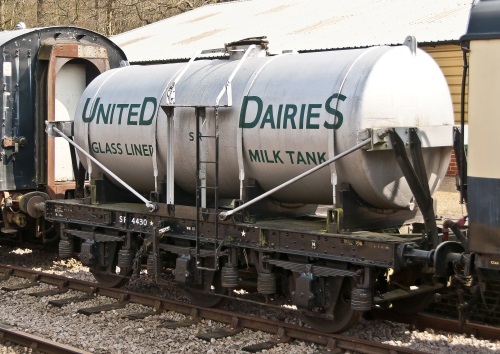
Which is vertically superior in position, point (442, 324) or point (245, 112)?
point (245, 112)

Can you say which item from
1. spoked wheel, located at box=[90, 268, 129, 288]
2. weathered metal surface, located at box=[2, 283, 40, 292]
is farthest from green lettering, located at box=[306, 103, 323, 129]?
weathered metal surface, located at box=[2, 283, 40, 292]

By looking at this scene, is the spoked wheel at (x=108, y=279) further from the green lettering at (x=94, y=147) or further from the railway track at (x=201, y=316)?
the green lettering at (x=94, y=147)

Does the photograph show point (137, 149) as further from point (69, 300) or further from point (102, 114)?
point (69, 300)

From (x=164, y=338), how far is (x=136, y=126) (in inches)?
114

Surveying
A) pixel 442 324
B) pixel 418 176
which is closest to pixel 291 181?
pixel 418 176

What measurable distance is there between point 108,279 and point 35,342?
292cm

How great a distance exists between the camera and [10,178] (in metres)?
13.2

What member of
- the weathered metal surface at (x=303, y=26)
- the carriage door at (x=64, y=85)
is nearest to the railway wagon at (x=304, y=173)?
the carriage door at (x=64, y=85)

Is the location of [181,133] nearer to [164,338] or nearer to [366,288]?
[164,338]

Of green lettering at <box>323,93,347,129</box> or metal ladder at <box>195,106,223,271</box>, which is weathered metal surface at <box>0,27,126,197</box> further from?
green lettering at <box>323,93,347,129</box>

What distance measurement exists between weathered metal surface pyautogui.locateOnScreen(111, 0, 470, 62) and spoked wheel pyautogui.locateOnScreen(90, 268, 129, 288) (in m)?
8.50

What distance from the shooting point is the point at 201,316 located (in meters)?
10.0

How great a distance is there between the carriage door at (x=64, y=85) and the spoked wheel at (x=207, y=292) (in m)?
3.88

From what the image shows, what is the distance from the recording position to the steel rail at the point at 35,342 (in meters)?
8.50
